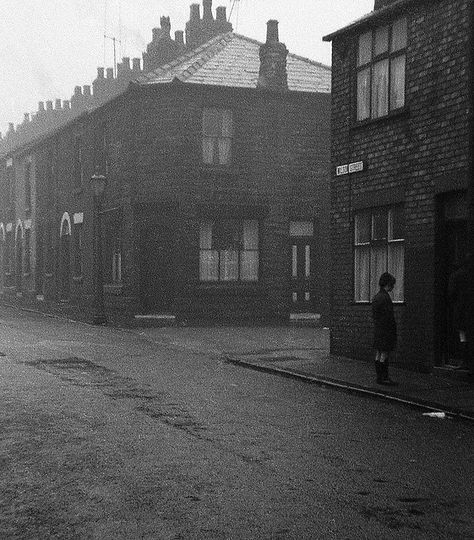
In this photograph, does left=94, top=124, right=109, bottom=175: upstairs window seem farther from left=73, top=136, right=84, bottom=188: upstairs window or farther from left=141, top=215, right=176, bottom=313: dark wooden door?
left=141, top=215, right=176, bottom=313: dark wooden door

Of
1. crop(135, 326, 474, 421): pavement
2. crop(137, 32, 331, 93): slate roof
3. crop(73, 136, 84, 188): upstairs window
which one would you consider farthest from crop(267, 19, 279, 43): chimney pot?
crop(135, 326, 474, 421): pavement

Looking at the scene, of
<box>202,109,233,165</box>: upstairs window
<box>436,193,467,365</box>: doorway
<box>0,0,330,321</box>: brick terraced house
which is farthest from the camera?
<box>202,109,233,165</box>: upstairs window

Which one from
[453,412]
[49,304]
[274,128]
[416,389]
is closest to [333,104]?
[416,389]

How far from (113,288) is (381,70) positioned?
15.7m

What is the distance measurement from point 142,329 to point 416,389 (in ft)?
47.8

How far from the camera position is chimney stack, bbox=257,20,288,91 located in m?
30.0

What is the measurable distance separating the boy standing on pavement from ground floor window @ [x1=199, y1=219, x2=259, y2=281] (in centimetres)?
1537

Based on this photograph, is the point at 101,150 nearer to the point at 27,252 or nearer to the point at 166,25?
the point at 166,25

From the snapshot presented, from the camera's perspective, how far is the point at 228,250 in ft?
96.2

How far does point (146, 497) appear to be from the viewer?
22.6 ft

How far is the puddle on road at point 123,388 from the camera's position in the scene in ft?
34.3

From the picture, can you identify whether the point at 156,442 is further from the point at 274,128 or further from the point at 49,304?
the point at 49,304

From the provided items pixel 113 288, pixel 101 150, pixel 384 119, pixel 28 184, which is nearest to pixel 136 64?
pixel 28 184

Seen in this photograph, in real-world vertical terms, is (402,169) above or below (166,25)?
below
